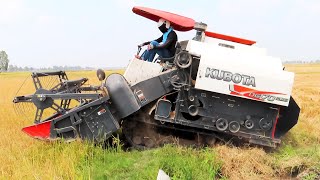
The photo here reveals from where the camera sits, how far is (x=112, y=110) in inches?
270

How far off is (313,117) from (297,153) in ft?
13.4

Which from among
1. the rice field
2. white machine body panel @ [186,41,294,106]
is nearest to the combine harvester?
white machine body panel @ [186,41,294,106]

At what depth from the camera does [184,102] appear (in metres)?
6.87

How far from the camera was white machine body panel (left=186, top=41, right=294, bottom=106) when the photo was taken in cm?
672

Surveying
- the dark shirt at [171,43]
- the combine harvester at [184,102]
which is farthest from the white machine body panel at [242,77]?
the dark shirt at [171,43]

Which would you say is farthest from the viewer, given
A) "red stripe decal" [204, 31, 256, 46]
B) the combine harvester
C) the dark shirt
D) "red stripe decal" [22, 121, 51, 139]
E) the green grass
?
"red stripe decal" [204, 31, 256, 46]

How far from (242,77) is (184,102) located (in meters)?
1.05

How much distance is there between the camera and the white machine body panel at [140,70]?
7.26 m

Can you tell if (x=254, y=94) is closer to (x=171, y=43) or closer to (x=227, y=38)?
(x=227, y=38)

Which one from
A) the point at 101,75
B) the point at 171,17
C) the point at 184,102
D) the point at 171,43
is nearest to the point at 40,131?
the point at 101,75

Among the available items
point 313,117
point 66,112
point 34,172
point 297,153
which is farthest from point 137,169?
point 313,117

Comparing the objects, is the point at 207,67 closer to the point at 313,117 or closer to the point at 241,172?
the point at 241,172

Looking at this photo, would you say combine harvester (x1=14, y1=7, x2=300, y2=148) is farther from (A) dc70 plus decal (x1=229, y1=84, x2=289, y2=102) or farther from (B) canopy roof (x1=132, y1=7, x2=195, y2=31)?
(B) canopy roof (x1=132, y1=7, x2=195, y2=31)

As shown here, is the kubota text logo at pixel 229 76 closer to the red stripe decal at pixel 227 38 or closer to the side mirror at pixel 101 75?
the red stripe decal at pixel 227 38
